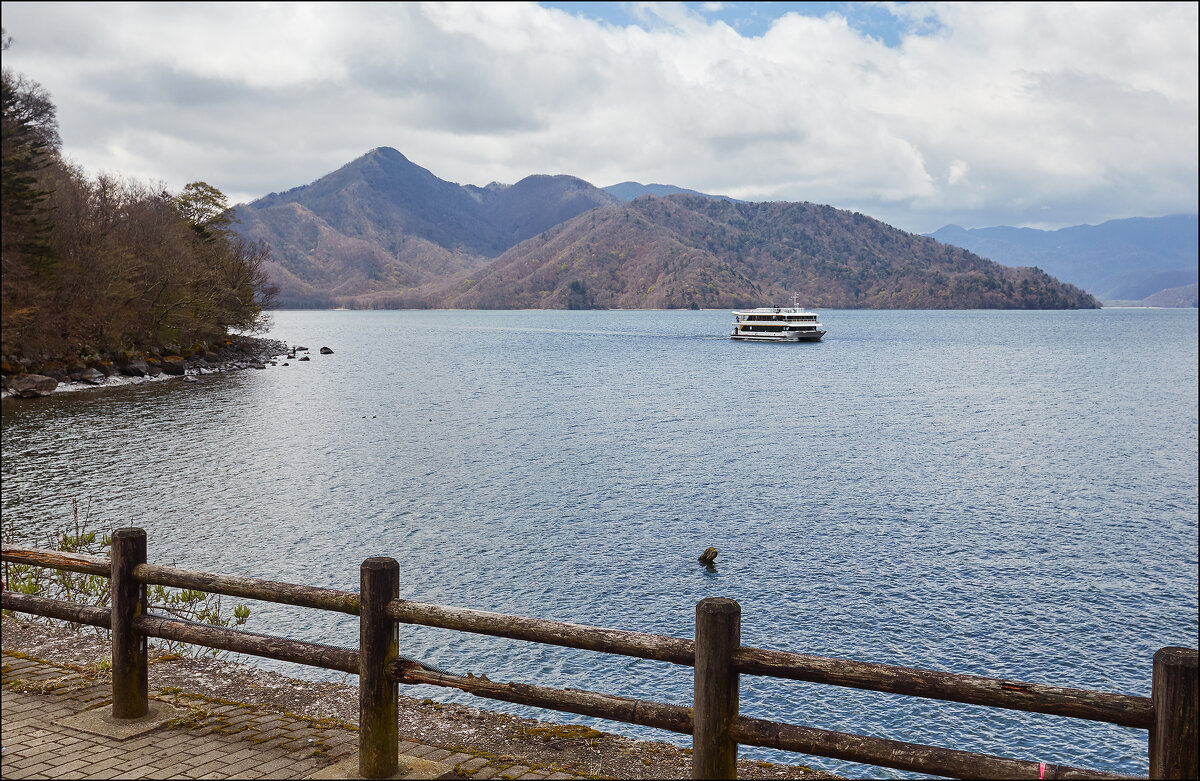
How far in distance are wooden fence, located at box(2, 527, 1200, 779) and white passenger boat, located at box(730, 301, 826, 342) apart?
5987 inches

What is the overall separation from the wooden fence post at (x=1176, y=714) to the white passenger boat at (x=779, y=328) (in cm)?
15305

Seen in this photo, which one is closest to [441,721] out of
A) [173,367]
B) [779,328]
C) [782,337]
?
[173,367]

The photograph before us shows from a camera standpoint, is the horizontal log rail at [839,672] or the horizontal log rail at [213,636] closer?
the horizontal log rail at [839,672]

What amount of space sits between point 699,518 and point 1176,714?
2857cm

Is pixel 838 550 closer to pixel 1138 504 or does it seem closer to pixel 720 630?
pixel 1138 504

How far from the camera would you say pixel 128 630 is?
816 centimetres

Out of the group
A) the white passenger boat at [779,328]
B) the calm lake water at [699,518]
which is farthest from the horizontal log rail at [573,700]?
the white passenger boat at [779,328]

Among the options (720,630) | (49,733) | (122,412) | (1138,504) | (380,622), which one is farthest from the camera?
(122,412)

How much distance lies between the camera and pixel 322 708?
9703mm

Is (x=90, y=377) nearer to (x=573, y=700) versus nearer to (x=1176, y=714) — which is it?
(x=573, y=700)

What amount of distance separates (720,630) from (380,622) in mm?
2740

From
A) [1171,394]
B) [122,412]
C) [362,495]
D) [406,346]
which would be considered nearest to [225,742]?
[362,495]

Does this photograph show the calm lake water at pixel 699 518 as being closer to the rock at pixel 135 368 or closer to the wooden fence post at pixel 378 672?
the rock at pixel 135 368

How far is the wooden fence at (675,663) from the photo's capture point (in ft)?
18.3
